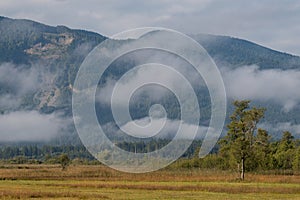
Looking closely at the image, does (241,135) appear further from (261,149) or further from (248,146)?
→ (261,149)

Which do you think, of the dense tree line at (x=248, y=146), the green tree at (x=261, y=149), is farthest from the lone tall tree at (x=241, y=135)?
the green tree at (x=261, y=149)

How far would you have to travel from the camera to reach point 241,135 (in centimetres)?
9150

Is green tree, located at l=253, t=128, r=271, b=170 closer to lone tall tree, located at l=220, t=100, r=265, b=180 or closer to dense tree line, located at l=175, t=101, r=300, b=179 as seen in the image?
dense tree line, located at l=175, t=101, r=300, b=179

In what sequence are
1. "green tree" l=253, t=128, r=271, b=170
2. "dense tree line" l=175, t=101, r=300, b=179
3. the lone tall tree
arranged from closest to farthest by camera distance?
the lone tall tree → "dense tree line" l=175, t=101, r=300, b=179 → "green tree" l=253, t=128, r=271, b=170

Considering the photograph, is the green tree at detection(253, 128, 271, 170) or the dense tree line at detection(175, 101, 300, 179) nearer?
the dense tree line at detection(175, 101, 300, 179)

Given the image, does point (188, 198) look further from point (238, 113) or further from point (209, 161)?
→ point (209, 161)

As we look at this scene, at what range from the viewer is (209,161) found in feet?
429

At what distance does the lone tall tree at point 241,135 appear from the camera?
8869 centimetres

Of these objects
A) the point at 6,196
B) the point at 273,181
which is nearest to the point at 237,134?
the point at 273,181

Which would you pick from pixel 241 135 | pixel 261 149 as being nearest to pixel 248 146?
pixel 241 135

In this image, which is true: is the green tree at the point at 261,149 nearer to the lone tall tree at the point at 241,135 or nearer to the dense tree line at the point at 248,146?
the dense tree line at the point at 248,146

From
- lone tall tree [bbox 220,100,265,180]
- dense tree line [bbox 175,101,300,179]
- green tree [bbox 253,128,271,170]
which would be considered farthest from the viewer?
green tree [bbox 253,128,271,170]

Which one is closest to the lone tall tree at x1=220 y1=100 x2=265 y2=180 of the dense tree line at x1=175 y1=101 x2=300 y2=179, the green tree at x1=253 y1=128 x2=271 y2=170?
the dense tree line at x1=175 y1=101 x2=300 y2=179

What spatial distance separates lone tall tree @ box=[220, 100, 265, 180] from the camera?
8869 cm
